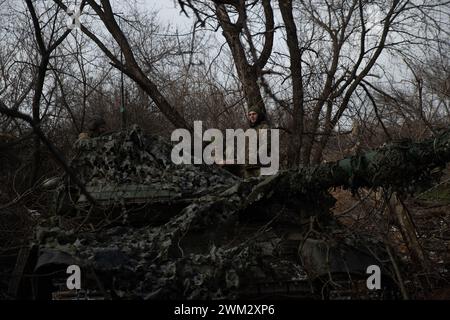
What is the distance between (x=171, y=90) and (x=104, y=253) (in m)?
13.5

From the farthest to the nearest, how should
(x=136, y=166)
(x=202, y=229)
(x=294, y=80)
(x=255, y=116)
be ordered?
(x=294, y=80) < (x=255, y=116) < (x=136, y=166) < (x=202, y=229)

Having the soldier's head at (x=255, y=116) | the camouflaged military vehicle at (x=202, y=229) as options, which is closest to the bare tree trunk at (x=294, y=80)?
A: the soldier's head at (x=255, y=116)

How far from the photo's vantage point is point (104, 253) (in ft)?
15.6

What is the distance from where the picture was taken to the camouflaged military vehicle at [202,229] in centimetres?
459

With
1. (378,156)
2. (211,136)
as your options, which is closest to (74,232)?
(378,156)

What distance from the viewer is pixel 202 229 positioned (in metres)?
5.41

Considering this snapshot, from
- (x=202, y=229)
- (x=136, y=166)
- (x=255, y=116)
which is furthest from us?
(x=255, y=116)

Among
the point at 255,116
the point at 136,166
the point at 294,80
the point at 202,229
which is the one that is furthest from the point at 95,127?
the point at 294,80

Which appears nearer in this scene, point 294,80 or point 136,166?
point 136,166

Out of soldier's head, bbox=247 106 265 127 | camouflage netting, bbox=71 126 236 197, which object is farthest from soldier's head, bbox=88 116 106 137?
soldier's head, bbox=247 106 265 127

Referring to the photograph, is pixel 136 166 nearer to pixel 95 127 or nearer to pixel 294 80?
pixel 95 127

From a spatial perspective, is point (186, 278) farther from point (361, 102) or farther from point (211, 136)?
point (361, 102)

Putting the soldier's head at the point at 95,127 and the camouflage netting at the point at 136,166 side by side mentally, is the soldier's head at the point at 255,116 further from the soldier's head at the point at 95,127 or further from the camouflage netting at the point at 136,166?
the soldier's head at the point at 95,127

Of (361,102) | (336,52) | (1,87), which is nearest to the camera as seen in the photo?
(361,102)
